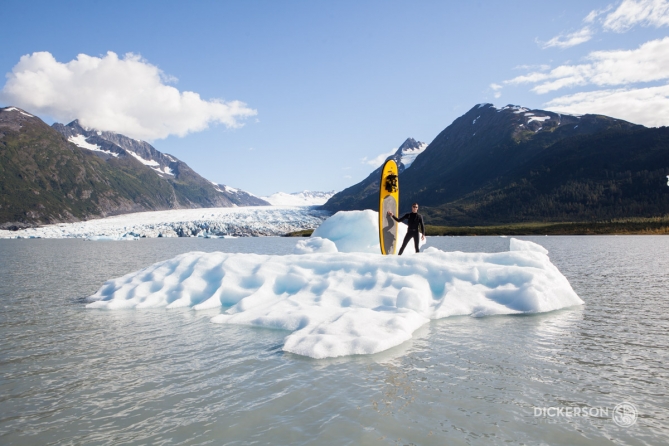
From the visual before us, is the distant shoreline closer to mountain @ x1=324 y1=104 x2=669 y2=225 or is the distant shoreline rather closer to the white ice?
the white ice

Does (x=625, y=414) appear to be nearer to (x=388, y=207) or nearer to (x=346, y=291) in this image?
(x=346, y=291)

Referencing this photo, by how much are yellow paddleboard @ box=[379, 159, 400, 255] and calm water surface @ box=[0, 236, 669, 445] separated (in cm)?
839

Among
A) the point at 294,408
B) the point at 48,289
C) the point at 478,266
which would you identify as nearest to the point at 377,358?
the point at 294,408

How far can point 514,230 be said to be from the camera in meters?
122

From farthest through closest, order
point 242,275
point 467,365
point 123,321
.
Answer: point 242,275 → point 123,321 → point 467,365

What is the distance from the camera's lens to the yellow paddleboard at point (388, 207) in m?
20.3

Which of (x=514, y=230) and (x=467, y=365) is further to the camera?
(x=514, y=230)

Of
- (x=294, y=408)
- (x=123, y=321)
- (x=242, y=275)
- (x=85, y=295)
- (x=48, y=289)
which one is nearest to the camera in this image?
(x=294, y=408)

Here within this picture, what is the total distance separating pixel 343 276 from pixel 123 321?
758 cm

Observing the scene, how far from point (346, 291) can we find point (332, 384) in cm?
651

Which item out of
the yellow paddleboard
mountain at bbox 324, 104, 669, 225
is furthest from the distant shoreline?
the yellow paddleboard

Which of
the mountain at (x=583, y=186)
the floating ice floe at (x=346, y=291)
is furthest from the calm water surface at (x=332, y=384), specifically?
the mountain at (x=583, y=186)

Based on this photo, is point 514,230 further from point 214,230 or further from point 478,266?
point 478,266

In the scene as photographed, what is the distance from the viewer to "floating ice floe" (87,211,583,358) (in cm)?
1076
